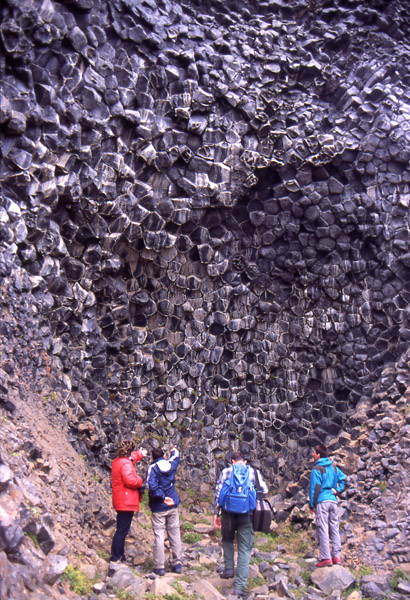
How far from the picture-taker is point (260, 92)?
14.5 meters

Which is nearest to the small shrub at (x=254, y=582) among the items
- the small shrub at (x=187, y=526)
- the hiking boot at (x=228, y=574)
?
the hiking boot at (x=228, y=574)

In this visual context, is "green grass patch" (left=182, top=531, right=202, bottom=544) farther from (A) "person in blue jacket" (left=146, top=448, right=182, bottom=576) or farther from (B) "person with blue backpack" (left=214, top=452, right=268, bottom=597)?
(B) "person with blue backpack" (left=214, top=452, right=268, bottom=597)

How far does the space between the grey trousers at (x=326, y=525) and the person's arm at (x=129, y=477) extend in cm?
313

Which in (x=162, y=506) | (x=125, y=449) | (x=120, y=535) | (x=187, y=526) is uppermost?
(x=125, y=449)

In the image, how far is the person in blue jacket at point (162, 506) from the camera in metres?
8.63

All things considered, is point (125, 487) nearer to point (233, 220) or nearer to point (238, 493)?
point (238, 493)

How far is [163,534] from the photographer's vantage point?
881 centimetres

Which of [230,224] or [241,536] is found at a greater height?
[230,224]

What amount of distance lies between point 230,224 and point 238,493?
27.1ft

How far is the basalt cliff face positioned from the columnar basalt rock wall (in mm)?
46

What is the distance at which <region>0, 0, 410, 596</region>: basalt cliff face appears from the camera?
12.0 metres

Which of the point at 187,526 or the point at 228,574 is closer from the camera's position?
the point at 228,574

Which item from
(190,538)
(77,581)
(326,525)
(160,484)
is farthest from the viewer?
(190,538)

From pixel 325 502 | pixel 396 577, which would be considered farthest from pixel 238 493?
pixel 396 577
